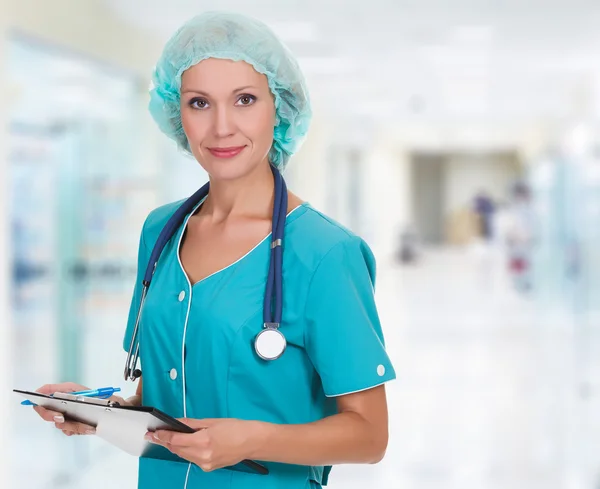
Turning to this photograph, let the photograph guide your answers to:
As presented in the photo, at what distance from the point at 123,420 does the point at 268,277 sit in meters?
A: 0.29

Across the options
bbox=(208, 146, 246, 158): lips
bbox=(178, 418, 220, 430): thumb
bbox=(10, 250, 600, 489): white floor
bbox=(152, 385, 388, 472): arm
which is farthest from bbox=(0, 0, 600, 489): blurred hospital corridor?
bbox=(208, 146, 246, 158): lips

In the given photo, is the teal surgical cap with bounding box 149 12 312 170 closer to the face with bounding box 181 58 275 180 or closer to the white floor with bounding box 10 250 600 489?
the face with bounding box 181 58 275 180

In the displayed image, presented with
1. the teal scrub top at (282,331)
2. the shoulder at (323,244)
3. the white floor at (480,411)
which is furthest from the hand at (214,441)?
the white floor at (480,411)

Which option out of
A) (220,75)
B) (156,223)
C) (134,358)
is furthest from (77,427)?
Answer: (220,75)

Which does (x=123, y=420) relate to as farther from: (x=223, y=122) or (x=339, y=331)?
(x=223, y=122)

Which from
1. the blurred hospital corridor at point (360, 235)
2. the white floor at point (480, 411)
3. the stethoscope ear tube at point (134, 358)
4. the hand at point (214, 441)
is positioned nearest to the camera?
the hand at point (214, 441)

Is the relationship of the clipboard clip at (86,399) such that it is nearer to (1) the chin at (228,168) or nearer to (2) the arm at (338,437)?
(2) the arm at (338,437)

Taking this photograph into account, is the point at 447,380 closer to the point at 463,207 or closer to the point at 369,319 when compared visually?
the point at 369,319

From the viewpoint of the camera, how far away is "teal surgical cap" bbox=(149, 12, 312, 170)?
4.44 ft

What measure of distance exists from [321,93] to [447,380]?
5.51m

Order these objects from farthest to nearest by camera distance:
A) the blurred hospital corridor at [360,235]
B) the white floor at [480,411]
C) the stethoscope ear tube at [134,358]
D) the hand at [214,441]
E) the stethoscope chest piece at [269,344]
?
1. the blurred hospital corridor at [360,235]
2. the white floor at [480,411]
3. the stethoscope ear tube at [134,358]
4. the stethoscope chest piece at [269,344]
5. the hand at [214,441]

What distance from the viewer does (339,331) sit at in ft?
4.27

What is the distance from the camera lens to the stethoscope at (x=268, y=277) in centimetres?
127

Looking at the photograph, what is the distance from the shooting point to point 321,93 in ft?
38.3
